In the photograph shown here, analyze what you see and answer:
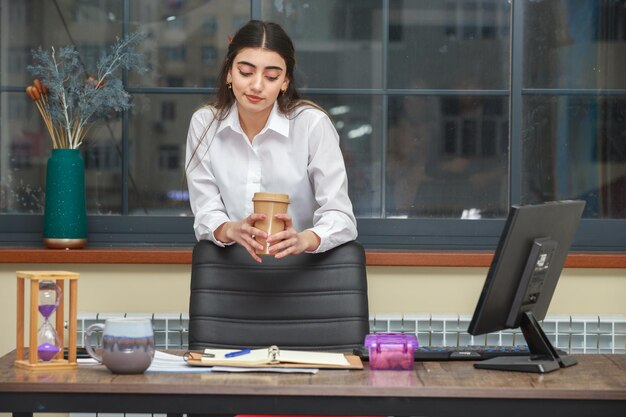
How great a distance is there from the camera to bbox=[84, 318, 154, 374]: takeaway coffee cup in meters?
1.89

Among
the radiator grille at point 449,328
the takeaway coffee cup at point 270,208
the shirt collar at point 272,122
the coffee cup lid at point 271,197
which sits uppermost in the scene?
the shirt collar at point 272,122

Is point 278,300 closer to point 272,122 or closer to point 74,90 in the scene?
point 272,122

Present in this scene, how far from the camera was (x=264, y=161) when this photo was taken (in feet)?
8.92

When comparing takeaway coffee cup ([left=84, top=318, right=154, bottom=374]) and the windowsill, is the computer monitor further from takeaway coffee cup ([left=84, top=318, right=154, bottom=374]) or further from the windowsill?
the windowsill

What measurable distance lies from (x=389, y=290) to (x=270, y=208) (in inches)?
53.7

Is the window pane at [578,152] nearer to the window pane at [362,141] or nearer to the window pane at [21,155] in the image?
the window pane at [362,141]

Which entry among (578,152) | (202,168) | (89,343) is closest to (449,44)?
(578,152)

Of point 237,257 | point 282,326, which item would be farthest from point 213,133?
point 282,326

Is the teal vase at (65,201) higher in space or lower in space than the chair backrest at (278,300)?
higher

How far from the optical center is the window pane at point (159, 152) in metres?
3.67

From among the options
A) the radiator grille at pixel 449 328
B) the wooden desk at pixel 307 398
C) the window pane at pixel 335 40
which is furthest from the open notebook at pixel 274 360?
the window pane at pixel 335 40

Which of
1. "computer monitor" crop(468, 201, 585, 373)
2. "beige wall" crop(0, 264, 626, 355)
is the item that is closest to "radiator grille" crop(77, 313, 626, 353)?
"beige wall" crop(0, 264, 626, 355)

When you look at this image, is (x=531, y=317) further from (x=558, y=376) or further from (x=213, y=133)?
(x=213, y=133)

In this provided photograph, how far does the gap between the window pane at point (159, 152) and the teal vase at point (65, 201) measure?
0.86 feet
